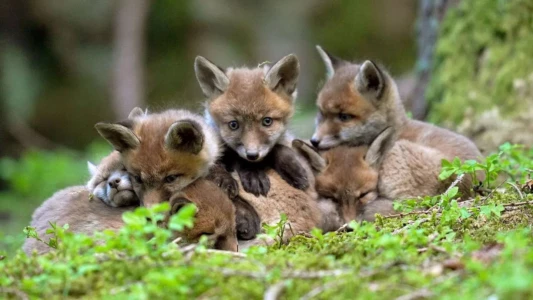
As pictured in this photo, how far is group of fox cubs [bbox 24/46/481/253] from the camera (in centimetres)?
516

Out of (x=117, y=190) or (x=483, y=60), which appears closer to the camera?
(x=117, y=190)

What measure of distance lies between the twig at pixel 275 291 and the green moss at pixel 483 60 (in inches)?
209

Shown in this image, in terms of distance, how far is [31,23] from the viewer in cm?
1535

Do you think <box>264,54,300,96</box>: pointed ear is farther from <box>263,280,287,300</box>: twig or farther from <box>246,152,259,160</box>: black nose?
<box>263,280,287,300</box>: twig

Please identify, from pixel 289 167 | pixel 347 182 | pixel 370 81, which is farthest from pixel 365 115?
pixel 289 167

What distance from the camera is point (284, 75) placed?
21.1 ft

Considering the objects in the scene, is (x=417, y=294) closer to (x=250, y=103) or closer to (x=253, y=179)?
(x=253, y=179)

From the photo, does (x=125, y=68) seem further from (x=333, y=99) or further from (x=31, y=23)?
(x=333, y=99)

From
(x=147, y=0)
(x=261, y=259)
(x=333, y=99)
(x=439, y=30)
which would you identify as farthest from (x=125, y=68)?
(x=261, y=259)

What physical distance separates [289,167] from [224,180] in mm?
697

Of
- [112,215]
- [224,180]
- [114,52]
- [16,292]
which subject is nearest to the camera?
[16,292]

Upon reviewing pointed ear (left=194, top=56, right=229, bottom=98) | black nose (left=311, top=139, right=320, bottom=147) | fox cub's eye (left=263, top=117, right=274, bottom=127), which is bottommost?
black nose (left=311, top=139, right=320, bottom=147)

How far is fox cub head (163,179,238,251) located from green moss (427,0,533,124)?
165 inches

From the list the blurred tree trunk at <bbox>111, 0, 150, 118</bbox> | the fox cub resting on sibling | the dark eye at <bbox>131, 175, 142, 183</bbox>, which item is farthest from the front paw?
the blurred tree trunk at <bbox>111, 0, 150, 118</bbox>
